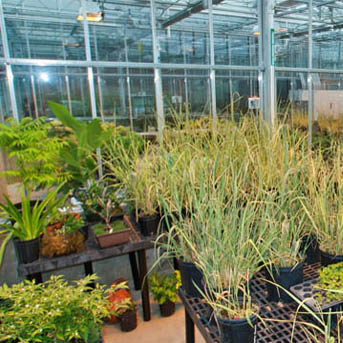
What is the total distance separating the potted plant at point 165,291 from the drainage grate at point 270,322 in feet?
3.58

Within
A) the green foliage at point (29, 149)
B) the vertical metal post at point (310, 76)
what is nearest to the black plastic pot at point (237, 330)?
the green foliage at point (29, 149)

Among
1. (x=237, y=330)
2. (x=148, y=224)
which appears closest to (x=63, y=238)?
(x=148, y=224)

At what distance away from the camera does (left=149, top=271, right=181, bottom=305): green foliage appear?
279cm

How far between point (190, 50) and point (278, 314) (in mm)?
4493

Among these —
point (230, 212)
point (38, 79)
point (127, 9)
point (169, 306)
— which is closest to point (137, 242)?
point (169, 306)

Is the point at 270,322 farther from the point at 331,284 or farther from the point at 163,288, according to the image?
the point at 163,288

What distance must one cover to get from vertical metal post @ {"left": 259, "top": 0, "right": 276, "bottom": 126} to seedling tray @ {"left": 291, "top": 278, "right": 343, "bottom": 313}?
388 centimetres

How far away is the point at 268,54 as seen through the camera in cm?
518

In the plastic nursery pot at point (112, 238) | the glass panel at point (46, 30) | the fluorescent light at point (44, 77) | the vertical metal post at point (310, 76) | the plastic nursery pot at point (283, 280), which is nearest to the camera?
the plastic nursery pot at point (283, 280)

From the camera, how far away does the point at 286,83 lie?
5430 millimetres

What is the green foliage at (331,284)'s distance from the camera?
1384mm

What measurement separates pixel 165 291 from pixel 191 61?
3.69 meters

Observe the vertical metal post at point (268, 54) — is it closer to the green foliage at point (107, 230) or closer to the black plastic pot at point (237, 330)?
the green foliage at point (107, 230)

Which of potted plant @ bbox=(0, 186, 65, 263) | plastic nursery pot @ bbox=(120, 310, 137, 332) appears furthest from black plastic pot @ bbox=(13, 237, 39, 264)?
plastic nursery pot @ bbox=(120, 310, 137, 332)
